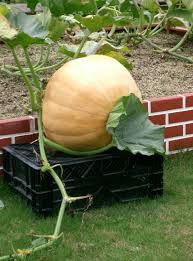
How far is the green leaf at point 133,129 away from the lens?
399 centimetres

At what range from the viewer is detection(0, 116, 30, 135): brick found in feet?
14.5

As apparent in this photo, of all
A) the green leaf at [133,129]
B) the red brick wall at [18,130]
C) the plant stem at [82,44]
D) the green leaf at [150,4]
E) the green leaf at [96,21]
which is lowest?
the red brick wall at [18,130]

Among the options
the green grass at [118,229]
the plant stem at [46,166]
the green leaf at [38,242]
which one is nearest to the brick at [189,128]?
the green grass at [118,229]

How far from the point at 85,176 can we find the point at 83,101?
388 millimetres

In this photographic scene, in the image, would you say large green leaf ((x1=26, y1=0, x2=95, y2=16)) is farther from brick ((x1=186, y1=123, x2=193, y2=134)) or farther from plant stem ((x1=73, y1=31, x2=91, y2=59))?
brick ((x1=186, y1=123, x2=193, y2=134))

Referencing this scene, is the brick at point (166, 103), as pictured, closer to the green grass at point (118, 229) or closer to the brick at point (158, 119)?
the brick at point (158, 119)

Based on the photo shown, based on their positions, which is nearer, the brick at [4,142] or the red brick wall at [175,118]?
the brick at [4,142]

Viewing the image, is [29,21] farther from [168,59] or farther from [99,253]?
[168,59]

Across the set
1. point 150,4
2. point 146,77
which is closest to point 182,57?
point 146,77

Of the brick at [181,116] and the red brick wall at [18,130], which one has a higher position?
the red brick wall at [18,130]

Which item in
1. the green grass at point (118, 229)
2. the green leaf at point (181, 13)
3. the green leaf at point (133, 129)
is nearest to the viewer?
the green grass at point (118, 229)

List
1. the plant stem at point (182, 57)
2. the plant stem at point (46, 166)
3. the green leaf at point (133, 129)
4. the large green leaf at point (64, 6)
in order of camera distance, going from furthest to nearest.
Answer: the plant stem at point (182, 57) → the large green leaf at point (64, 6) → the green leaf at point (133, 129) → the plant stem at point (46, 166)

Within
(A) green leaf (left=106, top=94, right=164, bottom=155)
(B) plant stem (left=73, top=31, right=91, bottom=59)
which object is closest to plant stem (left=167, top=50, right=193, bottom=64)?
(B) plant stem (left=73, top=31, right=91, bottom=59)

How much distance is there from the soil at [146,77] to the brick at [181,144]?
13.7 inches
